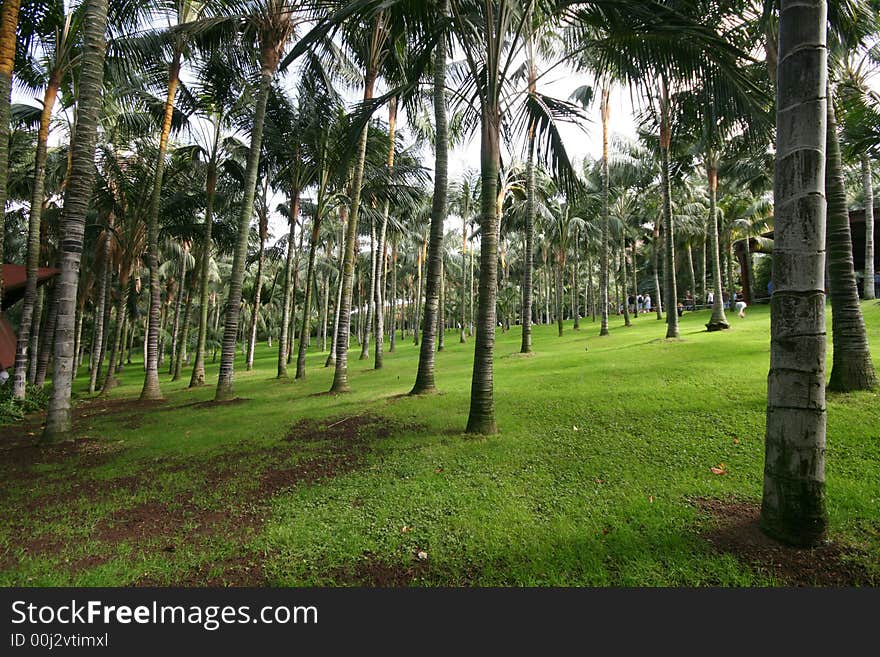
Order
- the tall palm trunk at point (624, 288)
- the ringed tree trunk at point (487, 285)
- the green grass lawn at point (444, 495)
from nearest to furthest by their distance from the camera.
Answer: the green grass lawn at point (444, 495) → the ringed tree trunk at point (487, 285) → the tall palm trunk at point (624, 288)

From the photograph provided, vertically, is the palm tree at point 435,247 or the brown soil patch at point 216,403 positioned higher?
the palm tree at point 435,247

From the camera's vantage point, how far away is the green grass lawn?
3.29m

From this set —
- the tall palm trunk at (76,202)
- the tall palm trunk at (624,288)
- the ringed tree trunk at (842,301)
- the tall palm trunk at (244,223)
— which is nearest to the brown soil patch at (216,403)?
the tall palm trunk at (244,223)

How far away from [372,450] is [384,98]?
5761 mm

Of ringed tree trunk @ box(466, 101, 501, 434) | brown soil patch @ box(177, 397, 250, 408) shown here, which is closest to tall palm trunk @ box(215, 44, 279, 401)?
brown soil patch @ box(177, 397, 250, 408)

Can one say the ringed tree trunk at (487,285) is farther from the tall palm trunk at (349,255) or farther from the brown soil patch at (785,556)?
the tall palm trunk at (349,255)

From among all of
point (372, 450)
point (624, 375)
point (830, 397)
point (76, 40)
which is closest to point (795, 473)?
point (830, 397)

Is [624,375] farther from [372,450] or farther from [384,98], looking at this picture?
[384,98]

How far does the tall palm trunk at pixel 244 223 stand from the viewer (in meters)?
11.5

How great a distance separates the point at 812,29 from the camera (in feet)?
10.8

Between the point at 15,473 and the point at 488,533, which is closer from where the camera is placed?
the point at 488,533

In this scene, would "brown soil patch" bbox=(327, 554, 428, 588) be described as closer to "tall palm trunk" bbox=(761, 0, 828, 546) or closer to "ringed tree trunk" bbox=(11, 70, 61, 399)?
"tall palm trunk" bbox=(761, 0, 828, 546)

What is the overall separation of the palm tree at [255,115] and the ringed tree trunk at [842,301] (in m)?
12.9

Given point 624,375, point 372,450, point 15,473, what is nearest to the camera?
point 15,473
